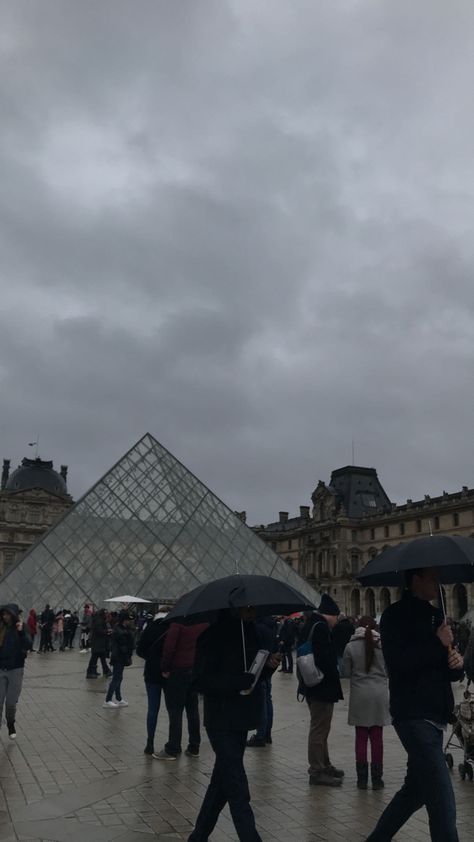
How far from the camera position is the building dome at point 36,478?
87.4 meters

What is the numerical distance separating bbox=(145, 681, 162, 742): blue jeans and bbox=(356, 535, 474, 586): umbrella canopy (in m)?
3.52

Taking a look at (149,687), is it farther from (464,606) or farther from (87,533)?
(464,606)

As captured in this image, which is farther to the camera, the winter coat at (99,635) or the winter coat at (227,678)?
the winter coat at (99,635)

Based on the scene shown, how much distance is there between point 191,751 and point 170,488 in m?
23.9

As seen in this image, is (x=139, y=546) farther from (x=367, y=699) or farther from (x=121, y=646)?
(x=367, y=699)

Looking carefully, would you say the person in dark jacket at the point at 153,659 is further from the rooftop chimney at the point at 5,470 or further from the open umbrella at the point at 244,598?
the rooftop chimney at the point at 5,470

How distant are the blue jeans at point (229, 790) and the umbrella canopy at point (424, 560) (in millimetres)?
1399

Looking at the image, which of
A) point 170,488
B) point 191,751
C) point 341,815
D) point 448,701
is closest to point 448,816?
point 448,701

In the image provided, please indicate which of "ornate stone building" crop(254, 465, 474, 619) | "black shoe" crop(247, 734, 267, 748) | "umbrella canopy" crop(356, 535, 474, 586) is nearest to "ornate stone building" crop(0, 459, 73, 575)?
"ornate stone building" crop(254, 465, 474, 619)

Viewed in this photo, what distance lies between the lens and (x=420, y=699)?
399 centimetres

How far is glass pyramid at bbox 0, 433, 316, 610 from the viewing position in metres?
25.9

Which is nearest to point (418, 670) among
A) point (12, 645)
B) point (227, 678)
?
point (227, 678)

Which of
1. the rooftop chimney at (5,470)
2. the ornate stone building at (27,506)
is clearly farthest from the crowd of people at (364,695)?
the rooftop chimney at (5,470)

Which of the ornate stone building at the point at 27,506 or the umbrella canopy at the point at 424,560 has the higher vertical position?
the ornate stone building at the point at 27,506
